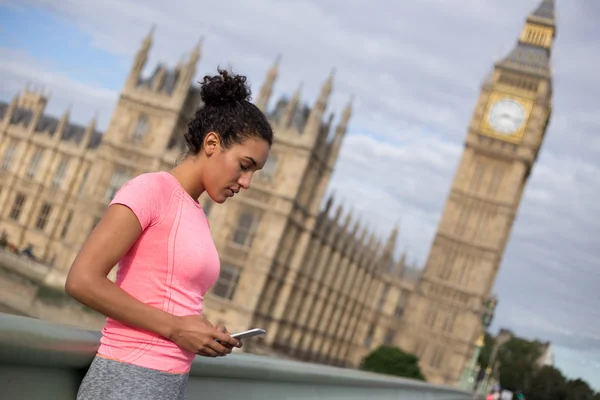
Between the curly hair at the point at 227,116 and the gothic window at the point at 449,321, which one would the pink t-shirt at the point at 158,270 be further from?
the gothic window at the point at 449,321

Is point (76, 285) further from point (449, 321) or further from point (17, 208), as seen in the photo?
point (449, 321)

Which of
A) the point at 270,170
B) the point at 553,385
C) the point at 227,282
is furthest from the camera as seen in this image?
the point at 270,170

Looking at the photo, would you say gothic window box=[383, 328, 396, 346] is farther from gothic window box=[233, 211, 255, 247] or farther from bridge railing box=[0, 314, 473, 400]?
bridge railing box=[0, 314, 473, 400]

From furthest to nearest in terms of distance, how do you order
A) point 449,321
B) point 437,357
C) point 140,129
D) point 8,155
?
point 449,321 < point 437,357 < point 8,155 < point 140,129

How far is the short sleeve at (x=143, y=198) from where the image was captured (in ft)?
8.66

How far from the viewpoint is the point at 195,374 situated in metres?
3.72

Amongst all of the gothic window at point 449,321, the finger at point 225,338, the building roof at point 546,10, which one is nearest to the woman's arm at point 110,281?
the finger at point 225,338

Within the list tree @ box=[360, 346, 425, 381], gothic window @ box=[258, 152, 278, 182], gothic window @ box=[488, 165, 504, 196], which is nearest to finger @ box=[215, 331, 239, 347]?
gothic window @ box=[258, 152, 278, 182]

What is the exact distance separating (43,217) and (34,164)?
4.35 m

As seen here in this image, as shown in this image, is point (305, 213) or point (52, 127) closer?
point (305, 213)

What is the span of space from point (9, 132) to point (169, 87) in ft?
50.9

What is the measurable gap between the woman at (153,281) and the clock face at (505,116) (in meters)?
59.6

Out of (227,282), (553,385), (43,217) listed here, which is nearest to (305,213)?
(227,282)

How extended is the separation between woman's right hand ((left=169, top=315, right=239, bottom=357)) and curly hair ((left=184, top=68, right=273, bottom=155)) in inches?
23.6
